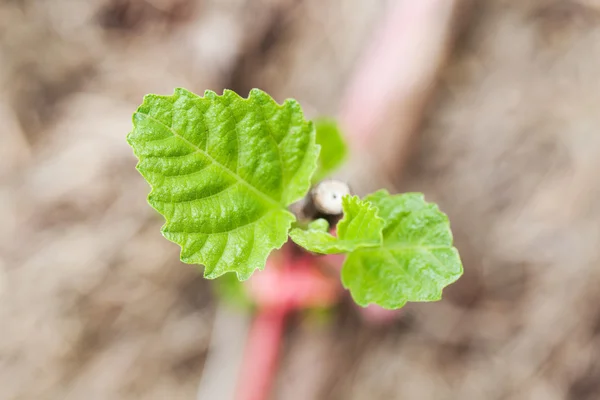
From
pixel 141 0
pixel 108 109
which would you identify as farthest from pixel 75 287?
pixel 141 0

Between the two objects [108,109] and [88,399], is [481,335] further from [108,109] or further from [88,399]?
[108,109]

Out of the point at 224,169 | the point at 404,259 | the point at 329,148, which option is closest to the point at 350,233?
the point at 404,259

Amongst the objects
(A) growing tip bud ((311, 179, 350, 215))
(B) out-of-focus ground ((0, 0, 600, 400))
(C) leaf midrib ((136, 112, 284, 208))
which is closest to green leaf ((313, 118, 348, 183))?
(A) growing tip bud ((311, 179, 350, 215))

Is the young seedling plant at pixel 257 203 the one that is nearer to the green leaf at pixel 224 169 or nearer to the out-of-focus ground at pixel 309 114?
the green leaf at pixel 224 169

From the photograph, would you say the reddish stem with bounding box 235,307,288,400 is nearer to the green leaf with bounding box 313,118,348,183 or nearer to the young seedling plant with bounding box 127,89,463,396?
the green leaf with bounding box 313,118,348,183

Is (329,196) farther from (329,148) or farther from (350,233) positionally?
(329,148)

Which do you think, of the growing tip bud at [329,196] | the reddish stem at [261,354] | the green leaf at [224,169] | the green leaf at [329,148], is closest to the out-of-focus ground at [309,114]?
the reddish stem at [261,354]
